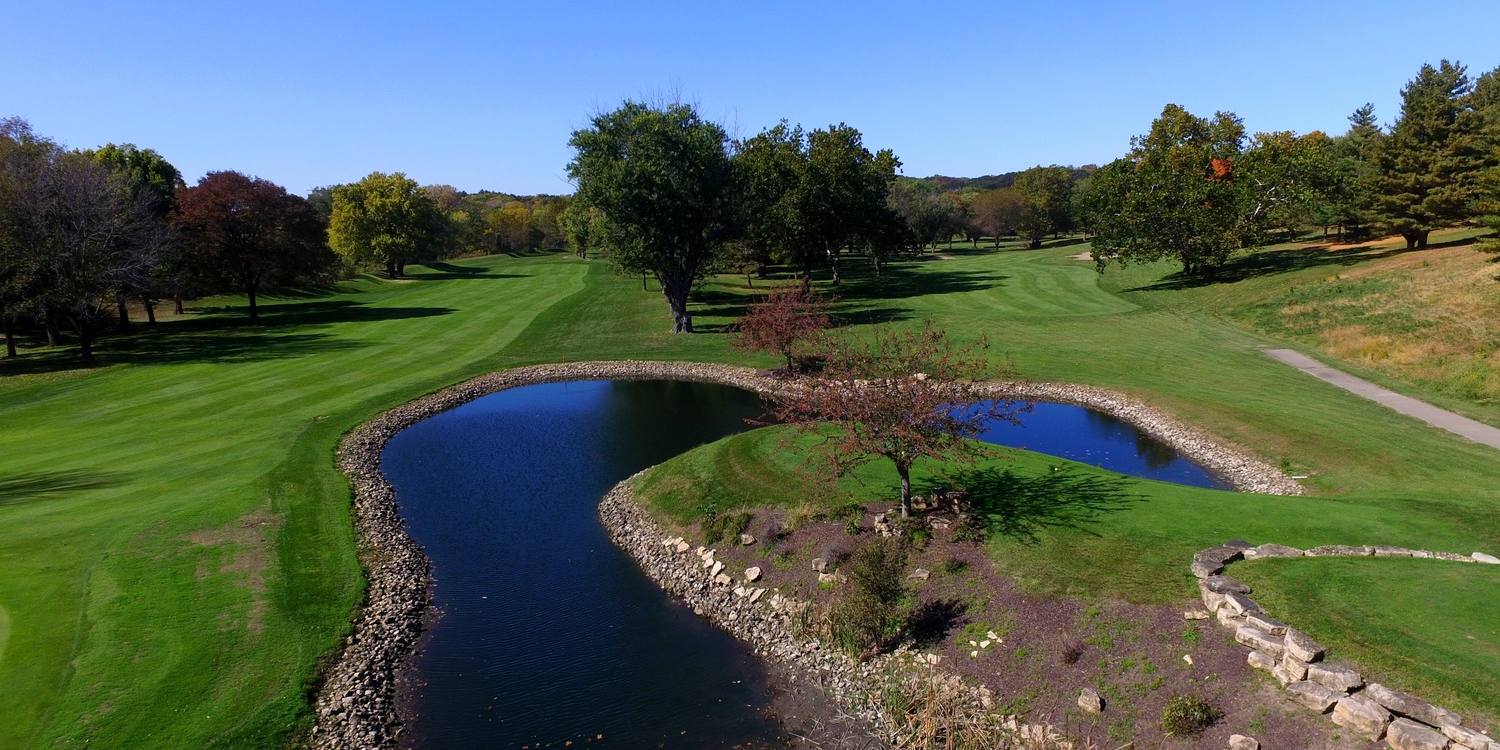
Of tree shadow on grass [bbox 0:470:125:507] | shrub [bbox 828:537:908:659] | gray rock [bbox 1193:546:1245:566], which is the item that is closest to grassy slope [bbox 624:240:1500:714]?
gray rock [bbox 1193:546:1245:566]

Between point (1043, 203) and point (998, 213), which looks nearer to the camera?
point (1043, 203)

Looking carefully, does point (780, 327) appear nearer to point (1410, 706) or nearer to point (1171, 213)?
point (1410, 706)

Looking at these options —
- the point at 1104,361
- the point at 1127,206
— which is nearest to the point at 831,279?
the point at 1127,206

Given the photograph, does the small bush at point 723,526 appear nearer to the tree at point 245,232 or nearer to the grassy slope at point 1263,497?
the grassy slope at point 1263,497

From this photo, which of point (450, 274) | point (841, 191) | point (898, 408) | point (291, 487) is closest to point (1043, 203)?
point (841, 191)

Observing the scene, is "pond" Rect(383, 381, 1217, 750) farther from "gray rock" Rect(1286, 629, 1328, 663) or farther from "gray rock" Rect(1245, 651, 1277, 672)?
"gray rock" Rect(1286, 629, 1328, 663)

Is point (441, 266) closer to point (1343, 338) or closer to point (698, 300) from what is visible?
point (698, 300)
